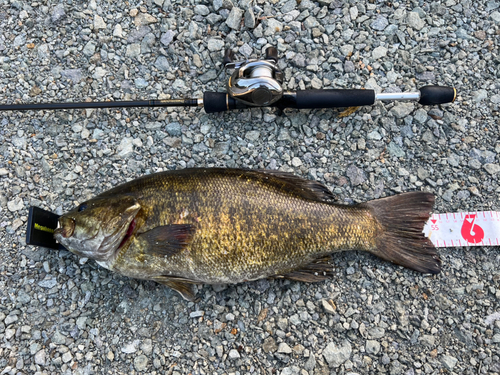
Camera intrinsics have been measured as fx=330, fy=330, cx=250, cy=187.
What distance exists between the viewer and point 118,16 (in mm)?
Result: 3330

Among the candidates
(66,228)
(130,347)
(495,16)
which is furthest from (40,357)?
(495,16)

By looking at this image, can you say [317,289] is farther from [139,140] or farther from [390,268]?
[139,140]

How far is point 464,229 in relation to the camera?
2998mm

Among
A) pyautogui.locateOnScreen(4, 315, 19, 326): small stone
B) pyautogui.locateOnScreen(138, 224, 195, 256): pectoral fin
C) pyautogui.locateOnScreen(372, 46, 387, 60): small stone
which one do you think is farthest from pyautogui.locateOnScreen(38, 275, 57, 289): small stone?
pyautogui.locateOnScreen(372, 46, 387, 60): small stone

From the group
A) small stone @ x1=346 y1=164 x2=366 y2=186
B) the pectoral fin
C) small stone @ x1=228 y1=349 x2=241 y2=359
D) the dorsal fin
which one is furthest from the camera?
small stone @ x1=346 y1=164 x2=366 y2=186

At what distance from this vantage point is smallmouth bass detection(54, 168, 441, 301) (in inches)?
98.5

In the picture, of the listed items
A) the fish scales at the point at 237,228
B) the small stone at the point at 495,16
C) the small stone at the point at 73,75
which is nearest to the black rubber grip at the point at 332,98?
the fish scales at the point at 237,228

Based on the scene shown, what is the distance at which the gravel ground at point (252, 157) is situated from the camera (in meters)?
2.89

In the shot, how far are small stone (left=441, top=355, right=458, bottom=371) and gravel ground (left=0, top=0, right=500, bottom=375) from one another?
0.04 feet

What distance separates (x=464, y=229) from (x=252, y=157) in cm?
204

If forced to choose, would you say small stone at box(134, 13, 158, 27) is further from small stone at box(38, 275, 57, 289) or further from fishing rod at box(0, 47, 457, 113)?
small stone at box(38, 275, 57, 289)

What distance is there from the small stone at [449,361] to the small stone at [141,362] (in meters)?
2.57

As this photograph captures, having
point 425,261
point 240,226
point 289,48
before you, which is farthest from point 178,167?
point 425,261

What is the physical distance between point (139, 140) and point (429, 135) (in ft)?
9.13
